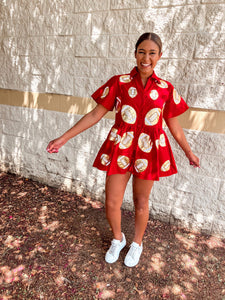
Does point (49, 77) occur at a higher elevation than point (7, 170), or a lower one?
higher

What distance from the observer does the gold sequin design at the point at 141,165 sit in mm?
1908

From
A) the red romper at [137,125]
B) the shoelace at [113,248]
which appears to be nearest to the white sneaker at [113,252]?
the shoelace at [113,248]

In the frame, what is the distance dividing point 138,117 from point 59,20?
6.61ft

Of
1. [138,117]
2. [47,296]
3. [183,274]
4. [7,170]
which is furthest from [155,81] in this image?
[7,170]

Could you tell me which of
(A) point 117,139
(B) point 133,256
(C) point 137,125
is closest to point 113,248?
(B) point 133,256

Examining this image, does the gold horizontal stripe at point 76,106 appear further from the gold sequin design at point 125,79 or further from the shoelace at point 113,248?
the shoelace at point 113,248

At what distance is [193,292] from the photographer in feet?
6.75

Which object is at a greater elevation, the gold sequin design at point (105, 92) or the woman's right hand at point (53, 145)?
the gold sequin design at point (105, 92)

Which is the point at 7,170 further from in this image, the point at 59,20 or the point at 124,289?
the point at 124,289

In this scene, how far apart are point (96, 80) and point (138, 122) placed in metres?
1.33

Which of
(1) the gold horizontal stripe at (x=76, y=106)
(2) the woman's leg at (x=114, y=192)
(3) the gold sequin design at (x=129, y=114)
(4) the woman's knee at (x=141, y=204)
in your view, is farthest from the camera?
(1) the gold horizontal stripe at (x=76, y=106)

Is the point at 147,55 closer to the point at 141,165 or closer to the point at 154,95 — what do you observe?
the point at 154,95

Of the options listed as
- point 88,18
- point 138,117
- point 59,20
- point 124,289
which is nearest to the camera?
point 138,117

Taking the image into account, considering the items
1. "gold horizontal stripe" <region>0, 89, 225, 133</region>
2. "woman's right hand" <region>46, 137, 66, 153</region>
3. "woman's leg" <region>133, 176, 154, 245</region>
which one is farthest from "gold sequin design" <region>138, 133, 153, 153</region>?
"gold horizontal stripe" <region>0, 89, 225, 133</region>
